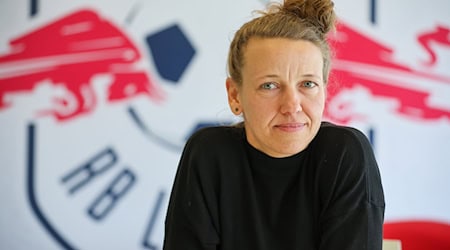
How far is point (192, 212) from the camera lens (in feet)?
3.24

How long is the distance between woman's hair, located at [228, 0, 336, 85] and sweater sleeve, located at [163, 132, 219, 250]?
19 centimetres

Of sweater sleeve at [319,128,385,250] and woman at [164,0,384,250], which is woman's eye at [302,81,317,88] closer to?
woman at [164,0,384,250]

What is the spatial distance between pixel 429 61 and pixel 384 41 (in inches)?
7.8

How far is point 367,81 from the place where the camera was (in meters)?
2.06

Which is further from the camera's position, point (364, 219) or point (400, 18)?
point (400, 18)

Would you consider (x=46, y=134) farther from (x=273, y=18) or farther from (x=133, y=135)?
(x=273, y=18)

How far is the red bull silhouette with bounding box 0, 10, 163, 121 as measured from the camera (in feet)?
6.31

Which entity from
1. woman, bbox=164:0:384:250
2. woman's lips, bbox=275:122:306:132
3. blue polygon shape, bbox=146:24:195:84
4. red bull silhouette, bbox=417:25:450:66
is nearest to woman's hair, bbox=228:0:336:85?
woman, bbox=164:0:384:250

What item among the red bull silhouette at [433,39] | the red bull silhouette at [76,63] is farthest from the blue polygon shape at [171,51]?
the red bull silhouette at [433,39]

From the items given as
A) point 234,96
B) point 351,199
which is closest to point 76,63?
point 234,96

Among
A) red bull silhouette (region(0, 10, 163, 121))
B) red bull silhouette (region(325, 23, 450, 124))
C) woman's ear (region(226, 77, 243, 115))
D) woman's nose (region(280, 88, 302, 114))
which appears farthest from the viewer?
red bull silhouette (region(325, 23, 450, 124))

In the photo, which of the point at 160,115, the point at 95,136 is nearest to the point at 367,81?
the point at 160,115

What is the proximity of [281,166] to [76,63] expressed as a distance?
3.92 feet

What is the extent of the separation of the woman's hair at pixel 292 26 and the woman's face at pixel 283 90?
1 cm
